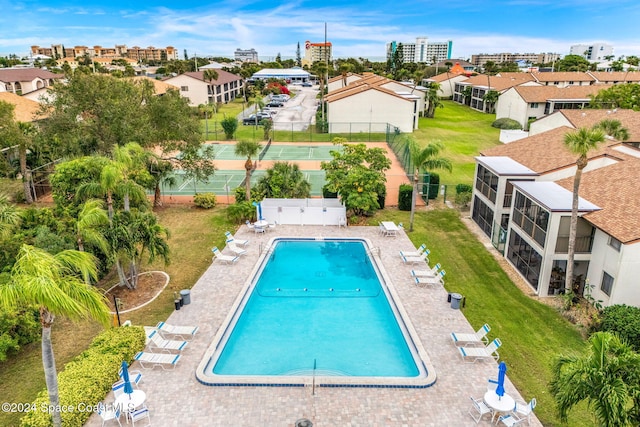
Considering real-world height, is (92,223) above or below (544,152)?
below

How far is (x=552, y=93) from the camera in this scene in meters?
62.5

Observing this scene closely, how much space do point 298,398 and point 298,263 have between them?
10100 mm

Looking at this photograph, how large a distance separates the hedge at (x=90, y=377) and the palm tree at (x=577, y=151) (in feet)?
52.0

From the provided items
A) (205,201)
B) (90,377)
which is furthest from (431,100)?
(90,377)

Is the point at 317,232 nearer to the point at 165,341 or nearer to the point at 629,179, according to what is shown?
the point at 165,341

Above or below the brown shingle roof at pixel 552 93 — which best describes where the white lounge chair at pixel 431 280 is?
below

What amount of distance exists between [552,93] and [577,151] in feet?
175

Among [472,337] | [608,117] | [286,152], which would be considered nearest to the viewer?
[472,337]

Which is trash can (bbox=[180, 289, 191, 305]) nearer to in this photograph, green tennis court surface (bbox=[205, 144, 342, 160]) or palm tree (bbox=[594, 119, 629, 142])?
green tennis court surface (bbox=[205, 144, 342, 160])

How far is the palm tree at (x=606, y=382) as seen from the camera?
7.82 m

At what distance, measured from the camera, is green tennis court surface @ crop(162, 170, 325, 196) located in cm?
3238

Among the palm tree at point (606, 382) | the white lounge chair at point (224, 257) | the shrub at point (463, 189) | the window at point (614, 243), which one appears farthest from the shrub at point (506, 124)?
the palm tree at point (606, 382)

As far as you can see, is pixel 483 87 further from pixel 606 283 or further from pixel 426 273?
pixel 606 283

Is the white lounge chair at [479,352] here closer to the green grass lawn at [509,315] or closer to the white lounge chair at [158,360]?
the green grass lawn at [509,315]
